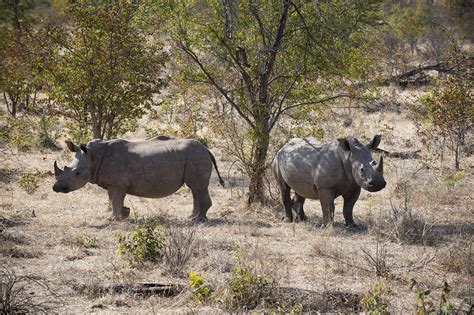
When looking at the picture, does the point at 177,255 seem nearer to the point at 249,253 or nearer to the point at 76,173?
the point at 249,253

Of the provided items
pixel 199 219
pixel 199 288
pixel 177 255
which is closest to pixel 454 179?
pixel 199 219

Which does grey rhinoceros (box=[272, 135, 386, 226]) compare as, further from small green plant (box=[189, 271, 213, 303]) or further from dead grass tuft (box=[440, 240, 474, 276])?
small green plant (box=[189, 271, 213, 303])

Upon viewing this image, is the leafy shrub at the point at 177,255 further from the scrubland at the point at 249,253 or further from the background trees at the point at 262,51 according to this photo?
the background trees at the point at 262,51

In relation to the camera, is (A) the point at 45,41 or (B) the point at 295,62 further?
(A) the point at 45,41

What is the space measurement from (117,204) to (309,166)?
11.1ft

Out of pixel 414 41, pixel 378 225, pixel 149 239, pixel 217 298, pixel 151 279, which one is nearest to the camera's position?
pixel 217 298

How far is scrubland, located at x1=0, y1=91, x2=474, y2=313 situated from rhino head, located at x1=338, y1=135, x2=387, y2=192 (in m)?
0.50

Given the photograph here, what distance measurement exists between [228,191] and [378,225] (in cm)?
552

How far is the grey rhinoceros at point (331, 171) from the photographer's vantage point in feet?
36.2

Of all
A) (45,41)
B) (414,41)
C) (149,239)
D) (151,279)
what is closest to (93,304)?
(151,279)

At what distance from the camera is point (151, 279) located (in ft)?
25.7

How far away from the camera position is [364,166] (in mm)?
10984

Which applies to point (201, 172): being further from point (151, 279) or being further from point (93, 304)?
point (93, 304)

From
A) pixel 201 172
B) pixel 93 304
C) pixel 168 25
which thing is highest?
pixel 168 25
